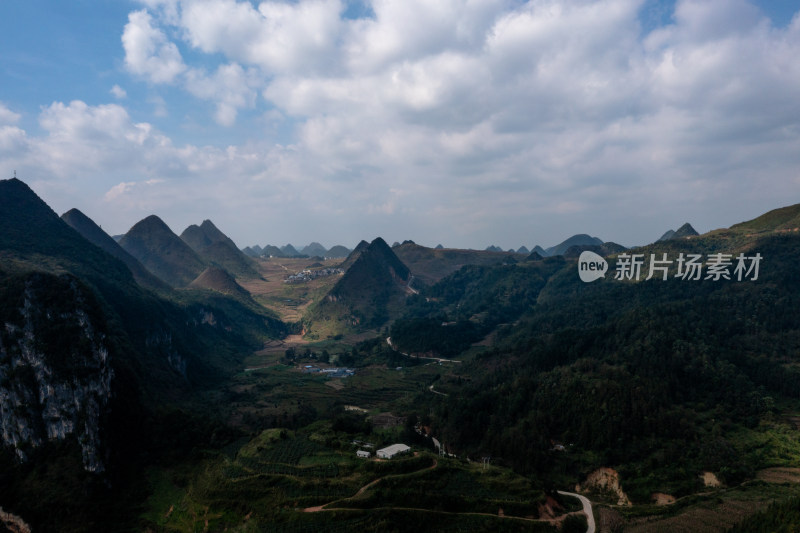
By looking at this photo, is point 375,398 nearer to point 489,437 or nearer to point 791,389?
point 489,437

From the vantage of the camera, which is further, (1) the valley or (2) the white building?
Result: (2) the white building

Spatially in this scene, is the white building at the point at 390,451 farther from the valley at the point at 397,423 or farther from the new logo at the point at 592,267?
the new logo at the point at 592,267

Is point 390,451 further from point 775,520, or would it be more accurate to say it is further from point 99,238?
point 99,238

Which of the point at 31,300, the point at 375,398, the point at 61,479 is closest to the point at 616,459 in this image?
the point at 375,398

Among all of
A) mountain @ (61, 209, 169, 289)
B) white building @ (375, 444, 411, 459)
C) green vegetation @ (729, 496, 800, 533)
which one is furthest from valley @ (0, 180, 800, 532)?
mountain @ (61, 209, 169, 289)

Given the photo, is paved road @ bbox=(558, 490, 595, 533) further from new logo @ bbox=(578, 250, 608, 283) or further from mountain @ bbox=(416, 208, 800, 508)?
new logo @ bbox=(578, 250, 608, 283)

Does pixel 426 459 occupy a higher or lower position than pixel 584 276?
lower
